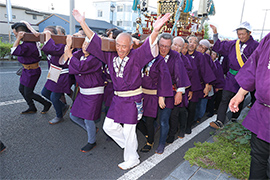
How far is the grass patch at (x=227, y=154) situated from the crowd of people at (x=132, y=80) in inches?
20.9

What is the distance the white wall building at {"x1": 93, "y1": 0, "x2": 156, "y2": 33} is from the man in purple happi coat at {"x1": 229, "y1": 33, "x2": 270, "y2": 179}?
120 ft

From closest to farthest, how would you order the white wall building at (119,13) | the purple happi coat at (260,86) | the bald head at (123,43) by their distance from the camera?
the purple happi coat at (260,86) → the bald head at (123,43) → the white wall building at (119,13)

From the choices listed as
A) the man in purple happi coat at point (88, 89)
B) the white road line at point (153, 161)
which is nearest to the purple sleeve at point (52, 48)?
the man in purple happi coat at point (88, 89)

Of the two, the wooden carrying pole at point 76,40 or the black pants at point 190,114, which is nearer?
the wooden carrying pole at point 76,40

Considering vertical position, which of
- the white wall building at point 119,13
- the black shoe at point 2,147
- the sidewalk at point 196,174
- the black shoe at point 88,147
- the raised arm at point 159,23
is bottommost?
the black shoe at point 88,147

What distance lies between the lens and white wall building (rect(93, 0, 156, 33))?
121 ft

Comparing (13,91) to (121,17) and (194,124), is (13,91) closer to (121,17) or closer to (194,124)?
(194,124)

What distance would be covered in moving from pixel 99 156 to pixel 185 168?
121cm

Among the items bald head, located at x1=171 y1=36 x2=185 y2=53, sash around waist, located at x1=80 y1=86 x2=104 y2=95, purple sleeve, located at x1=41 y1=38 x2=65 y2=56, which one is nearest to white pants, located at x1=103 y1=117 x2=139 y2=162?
sash around waist, located at x1=80 y1=86 x2=104 y2=95

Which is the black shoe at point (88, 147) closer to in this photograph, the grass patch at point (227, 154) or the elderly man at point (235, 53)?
the grass patch at point (227, 154)

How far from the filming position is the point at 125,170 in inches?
102

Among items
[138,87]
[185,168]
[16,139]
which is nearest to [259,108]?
[185,168]

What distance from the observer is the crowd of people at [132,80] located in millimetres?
2473

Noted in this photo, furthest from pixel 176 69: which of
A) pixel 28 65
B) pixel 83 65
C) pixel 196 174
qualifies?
pixel 28 65
